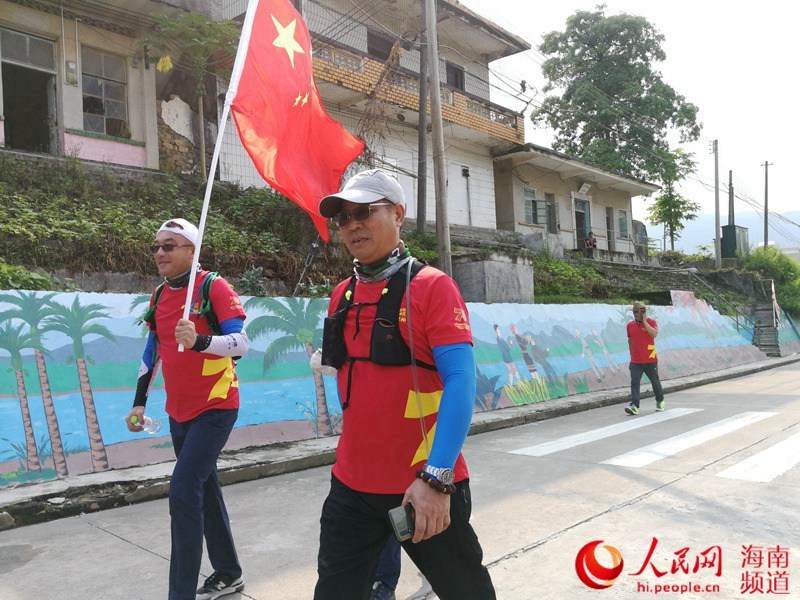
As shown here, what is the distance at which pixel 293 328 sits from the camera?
27.3 feet

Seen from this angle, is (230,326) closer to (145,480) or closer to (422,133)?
(145,480)

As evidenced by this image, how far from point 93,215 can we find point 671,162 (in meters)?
30.3

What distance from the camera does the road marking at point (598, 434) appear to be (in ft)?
25.2

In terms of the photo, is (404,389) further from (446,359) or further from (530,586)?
(530,586)

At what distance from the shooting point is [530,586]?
11.6 feet

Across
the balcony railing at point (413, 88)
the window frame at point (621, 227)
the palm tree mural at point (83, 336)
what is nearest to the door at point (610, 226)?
the window frame at point (621, 227)

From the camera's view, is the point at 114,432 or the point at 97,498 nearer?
the point at 97,498

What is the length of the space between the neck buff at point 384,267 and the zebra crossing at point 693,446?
5034 mm

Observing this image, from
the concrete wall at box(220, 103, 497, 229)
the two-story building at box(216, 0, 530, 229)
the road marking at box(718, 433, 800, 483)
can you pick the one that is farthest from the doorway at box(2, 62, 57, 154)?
the road marking at box(718, 433, 800, 483)

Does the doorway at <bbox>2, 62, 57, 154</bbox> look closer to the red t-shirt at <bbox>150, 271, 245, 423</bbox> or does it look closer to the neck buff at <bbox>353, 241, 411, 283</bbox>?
the red t-shirt at <bbox>150, 271, 245, 423</bbox>

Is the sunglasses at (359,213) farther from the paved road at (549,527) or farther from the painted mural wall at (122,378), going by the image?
the painted mural wall at (122,378)

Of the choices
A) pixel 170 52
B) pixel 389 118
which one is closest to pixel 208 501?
pixel 170 52

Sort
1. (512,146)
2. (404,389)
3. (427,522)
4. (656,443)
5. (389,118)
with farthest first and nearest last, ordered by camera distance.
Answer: (512,146), (389,118), (656,443), (404,389), (427,522)

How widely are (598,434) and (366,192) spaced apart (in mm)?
7428
